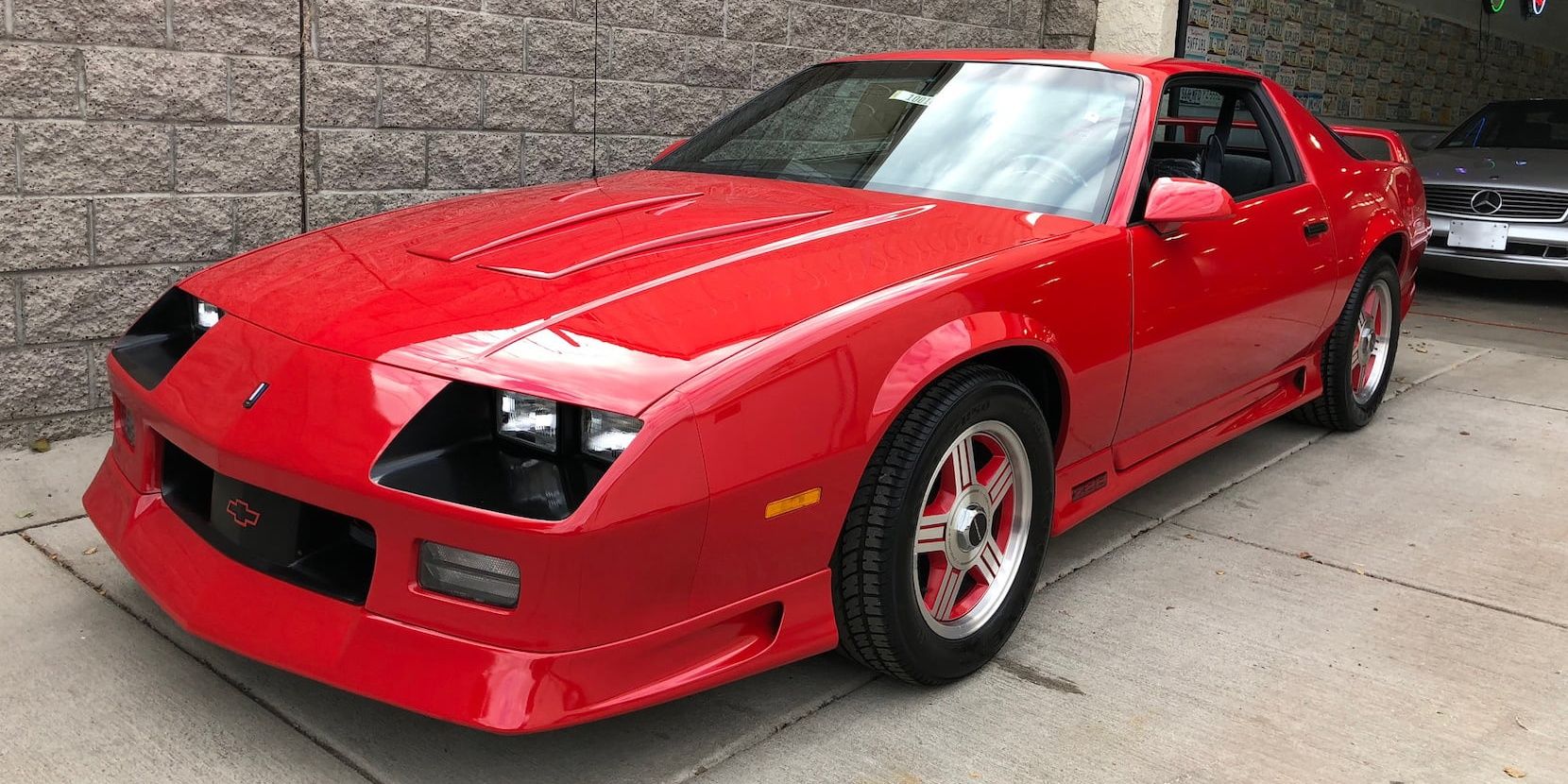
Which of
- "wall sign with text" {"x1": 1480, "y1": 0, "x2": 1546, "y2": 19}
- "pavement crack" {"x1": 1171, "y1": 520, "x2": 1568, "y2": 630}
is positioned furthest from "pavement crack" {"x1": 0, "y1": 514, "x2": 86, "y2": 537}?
"wall sign with text" {"x1": 1480, "y1": 0, "x2": 1546, "y2": 19}

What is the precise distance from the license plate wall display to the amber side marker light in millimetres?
7559

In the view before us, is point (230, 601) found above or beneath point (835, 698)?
above

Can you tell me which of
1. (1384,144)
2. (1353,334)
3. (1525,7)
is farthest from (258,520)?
(1525,7)

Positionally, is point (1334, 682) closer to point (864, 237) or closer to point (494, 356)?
point (864, 237)

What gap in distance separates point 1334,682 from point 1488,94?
15.3 metres

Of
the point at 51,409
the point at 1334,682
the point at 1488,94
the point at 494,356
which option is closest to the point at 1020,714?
the point at 1334,682

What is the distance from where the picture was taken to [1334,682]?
2945 mm

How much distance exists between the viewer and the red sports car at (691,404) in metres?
2.16

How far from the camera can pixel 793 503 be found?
237 cm

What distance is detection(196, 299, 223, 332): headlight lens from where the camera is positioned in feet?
9.21

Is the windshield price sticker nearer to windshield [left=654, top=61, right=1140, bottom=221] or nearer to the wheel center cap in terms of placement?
windshield [left=654, top=61, right=1140, bottom=221]

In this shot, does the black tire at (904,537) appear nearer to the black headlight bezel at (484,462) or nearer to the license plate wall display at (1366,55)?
the black headlight bezel at (484,462)

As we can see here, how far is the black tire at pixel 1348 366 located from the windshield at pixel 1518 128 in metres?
5.37

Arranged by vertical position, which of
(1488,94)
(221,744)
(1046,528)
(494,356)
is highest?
(1488,94)
